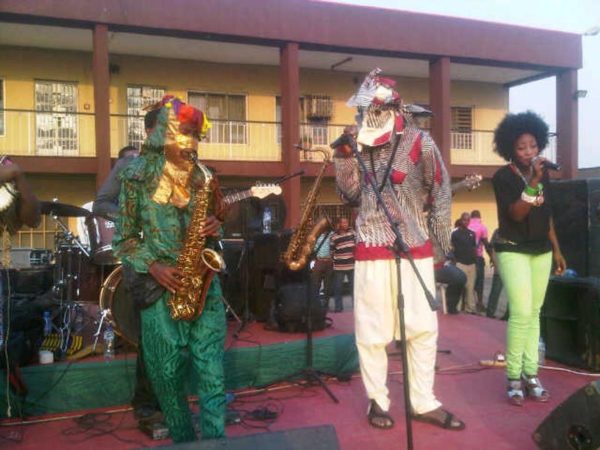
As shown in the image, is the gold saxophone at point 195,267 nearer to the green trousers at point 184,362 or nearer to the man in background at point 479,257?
the green trousers at point 184,362

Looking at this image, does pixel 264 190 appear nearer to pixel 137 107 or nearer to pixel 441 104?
pixel 137 107

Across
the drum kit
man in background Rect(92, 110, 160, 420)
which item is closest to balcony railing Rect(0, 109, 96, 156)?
the drum kit

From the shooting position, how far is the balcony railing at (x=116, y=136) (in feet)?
49.1

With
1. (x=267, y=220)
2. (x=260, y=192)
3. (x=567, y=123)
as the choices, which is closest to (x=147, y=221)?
(x=260, y=192)

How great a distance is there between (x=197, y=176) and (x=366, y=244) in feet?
4.20

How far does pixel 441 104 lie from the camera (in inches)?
649

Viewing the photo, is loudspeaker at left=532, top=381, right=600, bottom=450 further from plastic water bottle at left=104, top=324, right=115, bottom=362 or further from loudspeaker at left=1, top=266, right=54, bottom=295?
loudspeaker at left=1, top=266, right=54, bottom=295

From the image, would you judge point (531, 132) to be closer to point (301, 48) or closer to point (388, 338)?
point (388, 338)

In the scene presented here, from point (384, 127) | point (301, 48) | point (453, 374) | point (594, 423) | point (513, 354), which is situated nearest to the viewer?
point (594, 423)

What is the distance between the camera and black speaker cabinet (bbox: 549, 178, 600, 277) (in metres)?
6.22

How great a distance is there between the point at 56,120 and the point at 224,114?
172 inches

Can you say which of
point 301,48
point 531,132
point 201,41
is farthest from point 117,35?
point 531,132

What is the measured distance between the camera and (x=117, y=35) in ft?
47.5

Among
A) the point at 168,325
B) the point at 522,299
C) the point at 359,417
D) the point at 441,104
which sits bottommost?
the point at 359,417
